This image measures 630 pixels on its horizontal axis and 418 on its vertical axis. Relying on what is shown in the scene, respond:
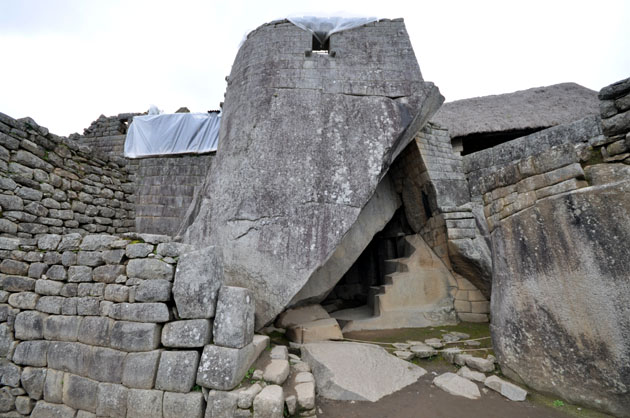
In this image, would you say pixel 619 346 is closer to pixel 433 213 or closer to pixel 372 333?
pixel 372 333

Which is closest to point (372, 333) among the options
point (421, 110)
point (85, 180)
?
point (421, 110)

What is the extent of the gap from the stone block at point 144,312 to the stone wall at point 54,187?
285 cm

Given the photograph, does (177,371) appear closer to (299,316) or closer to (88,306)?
(88,306)

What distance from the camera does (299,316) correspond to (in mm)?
4973

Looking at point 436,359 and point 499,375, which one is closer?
point 499,375

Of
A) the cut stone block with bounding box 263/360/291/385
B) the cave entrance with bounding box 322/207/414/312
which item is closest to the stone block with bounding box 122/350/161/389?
the cut stone block with bounding box 263/360/291/385

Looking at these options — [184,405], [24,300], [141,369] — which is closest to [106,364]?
[141,369]

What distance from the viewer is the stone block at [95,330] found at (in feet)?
9.74

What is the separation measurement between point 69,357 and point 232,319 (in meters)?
1.91

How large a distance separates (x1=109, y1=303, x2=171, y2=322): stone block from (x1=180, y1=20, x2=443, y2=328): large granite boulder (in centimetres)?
119

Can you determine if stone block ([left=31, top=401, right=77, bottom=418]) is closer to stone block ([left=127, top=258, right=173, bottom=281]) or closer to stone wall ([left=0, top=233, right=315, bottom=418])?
stone wall ([left=0, top=233, right=315, bottom=418])

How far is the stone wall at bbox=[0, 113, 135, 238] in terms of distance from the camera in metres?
4.33

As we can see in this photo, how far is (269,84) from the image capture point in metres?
5.26

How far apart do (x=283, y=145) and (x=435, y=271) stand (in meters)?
4.17
